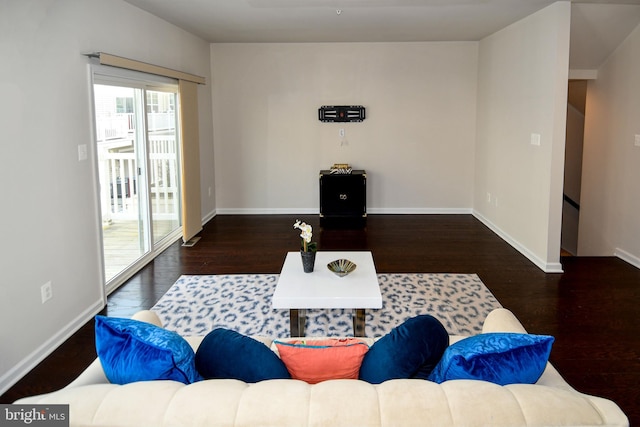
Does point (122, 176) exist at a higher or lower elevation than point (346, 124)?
lower

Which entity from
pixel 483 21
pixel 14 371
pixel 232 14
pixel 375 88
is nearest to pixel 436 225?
pixel 375 88

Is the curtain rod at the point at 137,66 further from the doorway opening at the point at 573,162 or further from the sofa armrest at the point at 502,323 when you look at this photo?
the doorway opening at the point at 573,162

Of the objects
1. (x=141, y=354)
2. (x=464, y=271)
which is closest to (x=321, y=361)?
(x=141, y=354)

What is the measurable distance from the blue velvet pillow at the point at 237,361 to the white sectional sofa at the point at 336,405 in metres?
0.22

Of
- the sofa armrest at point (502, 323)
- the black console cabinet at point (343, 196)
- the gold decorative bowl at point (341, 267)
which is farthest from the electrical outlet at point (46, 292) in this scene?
the black console cabinet at point (343, 196)

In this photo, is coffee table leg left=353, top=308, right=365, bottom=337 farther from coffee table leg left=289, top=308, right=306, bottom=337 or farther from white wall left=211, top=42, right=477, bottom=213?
white wall left=211, top=42, right=477, bottom=213

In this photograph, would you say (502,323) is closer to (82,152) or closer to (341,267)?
(341,267)

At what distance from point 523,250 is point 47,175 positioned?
4.54 meters

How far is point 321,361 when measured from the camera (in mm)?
1951

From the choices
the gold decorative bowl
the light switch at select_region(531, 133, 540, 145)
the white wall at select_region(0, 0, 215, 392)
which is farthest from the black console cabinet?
the gold decorative bowl

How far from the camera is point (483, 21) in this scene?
19.9ft

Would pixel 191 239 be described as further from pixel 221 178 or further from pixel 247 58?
pixel 247 58

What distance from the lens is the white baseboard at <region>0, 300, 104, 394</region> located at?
3117 millimetres

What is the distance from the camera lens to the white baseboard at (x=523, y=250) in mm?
5246
